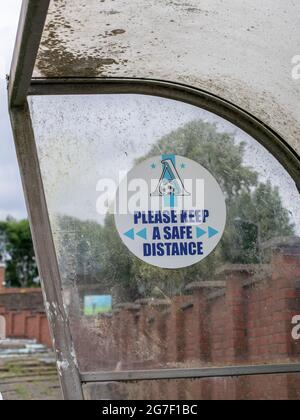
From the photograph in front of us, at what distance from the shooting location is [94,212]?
127 inches

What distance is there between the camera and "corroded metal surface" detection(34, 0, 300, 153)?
2740mm

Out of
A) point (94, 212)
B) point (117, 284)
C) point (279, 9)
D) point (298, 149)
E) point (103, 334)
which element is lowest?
point (103, 334)

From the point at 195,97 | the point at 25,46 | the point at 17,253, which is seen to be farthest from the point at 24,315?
the point at 17,253

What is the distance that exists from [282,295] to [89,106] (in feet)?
3.73

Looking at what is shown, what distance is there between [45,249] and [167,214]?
0.53m

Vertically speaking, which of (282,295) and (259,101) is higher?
(259,101)

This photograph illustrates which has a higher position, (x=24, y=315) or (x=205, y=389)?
(x=24, y=315)

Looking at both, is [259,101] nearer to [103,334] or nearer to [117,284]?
[117,284]

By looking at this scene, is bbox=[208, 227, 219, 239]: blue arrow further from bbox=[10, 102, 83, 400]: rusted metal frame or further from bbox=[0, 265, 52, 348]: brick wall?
bbox=[0, 265, 52, 348]: brick wall

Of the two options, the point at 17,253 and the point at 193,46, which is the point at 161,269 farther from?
the point at 17,253

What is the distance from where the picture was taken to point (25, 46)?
2.52m

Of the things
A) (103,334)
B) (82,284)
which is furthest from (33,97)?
(103,334)

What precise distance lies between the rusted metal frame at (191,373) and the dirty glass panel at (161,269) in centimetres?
4
